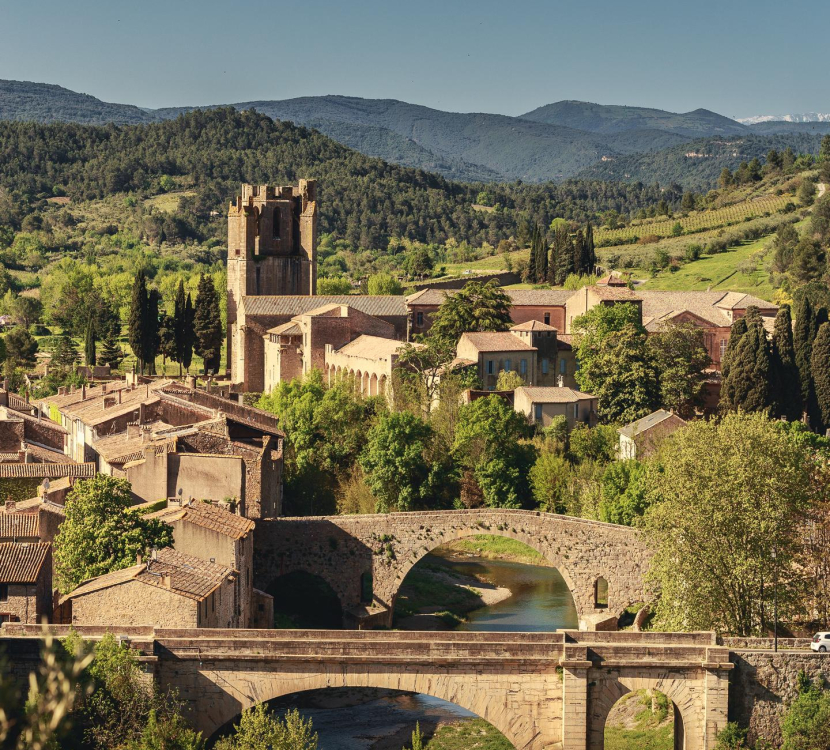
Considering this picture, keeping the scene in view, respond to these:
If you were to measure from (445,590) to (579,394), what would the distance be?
1466cm

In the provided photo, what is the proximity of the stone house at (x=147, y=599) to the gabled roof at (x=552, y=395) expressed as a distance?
30872mm

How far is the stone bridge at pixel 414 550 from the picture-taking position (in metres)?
41.5

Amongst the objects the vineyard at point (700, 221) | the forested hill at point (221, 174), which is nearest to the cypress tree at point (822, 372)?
the vineyard at point (700, 221)

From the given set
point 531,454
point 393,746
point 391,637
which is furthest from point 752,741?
point 531,454

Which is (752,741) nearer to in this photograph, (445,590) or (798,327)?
(445,590)

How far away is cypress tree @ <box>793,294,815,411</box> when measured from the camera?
197ft

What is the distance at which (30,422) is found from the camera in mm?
49969

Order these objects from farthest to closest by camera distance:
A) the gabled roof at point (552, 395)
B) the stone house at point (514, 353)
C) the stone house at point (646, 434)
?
1. the stone house at point (514, 353)
2. the gabled roof at point (552, 395)
3. the stone house at point (646, 434)

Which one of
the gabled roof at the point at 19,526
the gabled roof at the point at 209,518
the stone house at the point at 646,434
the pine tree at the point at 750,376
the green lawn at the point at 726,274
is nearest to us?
the gabled roof at the point at 209,518

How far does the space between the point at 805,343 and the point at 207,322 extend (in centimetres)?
3311

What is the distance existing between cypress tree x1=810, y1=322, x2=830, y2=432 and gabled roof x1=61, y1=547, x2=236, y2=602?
3393cm

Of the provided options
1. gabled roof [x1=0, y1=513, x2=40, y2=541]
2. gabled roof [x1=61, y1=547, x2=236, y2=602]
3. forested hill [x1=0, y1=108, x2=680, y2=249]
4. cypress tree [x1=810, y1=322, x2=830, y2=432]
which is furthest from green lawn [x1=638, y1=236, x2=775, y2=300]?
forested hill [x1=0, y1=108, x2=680, y2=249]

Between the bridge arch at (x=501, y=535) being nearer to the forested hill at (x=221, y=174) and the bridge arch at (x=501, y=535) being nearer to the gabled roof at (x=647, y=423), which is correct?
the gabled roof at (x=647, y=423)

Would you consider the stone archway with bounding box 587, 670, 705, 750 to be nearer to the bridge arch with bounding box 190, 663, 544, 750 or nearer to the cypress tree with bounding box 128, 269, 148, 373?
the bridge arch with bounding box 190, 663, 544, 750
